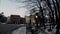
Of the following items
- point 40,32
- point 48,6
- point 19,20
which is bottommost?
point 40,32

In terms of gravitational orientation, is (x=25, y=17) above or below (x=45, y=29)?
above

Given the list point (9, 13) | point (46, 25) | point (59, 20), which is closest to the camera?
point (59, 20)

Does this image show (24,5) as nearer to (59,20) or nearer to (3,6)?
(3,6)

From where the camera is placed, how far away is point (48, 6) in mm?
4711

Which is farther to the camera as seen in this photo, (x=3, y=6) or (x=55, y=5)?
(x=3, y=6)

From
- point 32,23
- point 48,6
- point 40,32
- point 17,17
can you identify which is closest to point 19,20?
point 17,17

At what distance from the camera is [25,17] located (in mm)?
4965

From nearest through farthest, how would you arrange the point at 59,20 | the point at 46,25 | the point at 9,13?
the point at 59,20 < the point at 46,25 < the point at 9,13

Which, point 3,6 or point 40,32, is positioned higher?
point 3,6

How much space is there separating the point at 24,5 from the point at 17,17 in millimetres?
571

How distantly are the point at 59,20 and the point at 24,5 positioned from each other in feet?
4.01

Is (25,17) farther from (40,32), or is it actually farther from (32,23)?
(40,32)

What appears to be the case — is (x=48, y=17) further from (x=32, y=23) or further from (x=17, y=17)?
(x=17, y=17)

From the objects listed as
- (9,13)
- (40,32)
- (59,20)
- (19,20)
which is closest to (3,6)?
(9,13)
